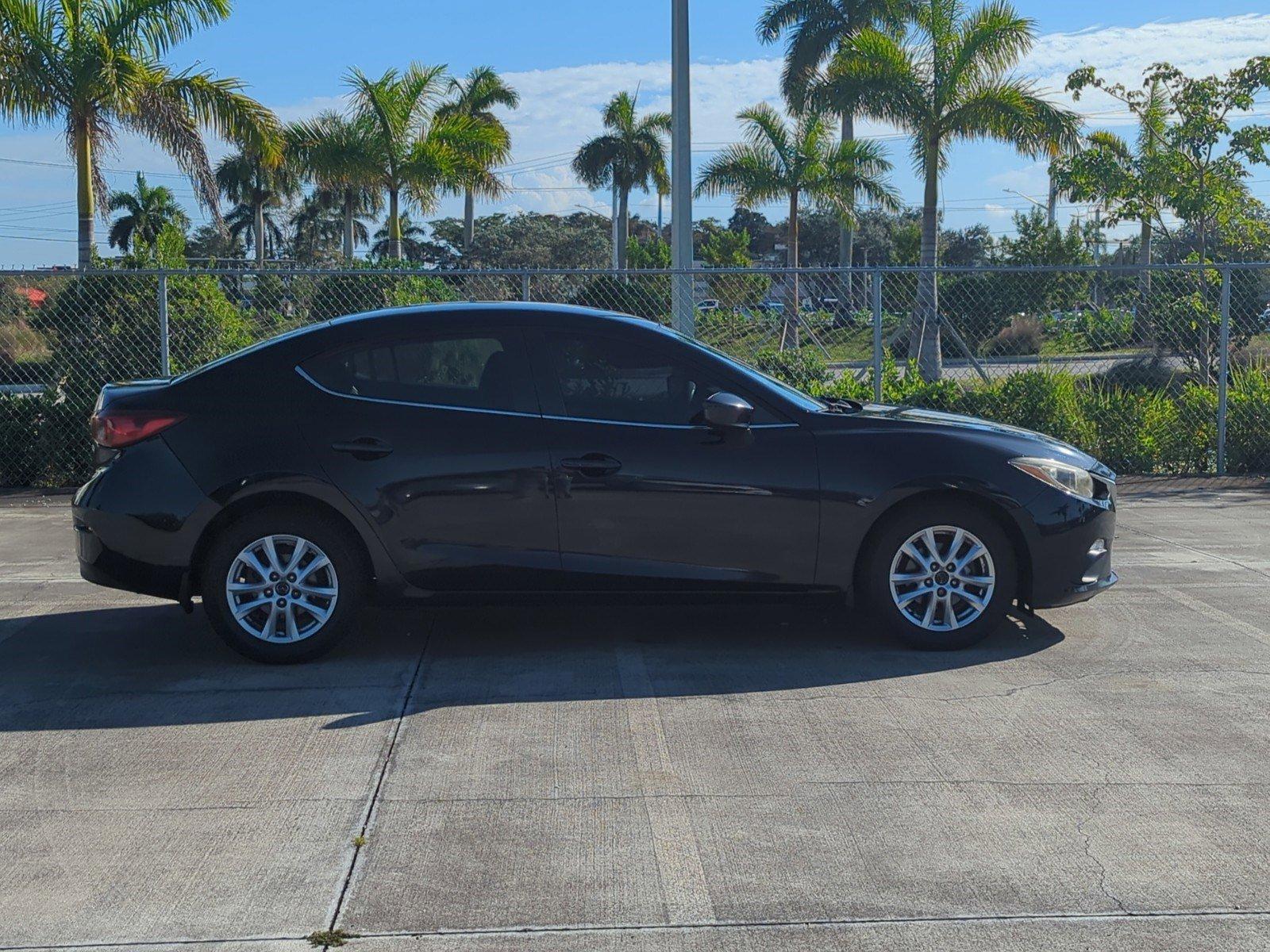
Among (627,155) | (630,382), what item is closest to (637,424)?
(630,382)

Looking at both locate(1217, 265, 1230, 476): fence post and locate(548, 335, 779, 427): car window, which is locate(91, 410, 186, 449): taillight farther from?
locate(1217, 265, 1230, 476): fence post

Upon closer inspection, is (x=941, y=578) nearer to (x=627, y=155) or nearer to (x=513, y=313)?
(x=513, y=313)

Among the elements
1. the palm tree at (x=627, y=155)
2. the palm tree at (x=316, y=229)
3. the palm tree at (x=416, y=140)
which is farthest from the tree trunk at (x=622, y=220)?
the palm tree at (x=316, y=229)

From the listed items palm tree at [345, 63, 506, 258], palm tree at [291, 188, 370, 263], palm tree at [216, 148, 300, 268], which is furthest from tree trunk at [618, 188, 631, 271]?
palm tree at [291, 188, 370, 263]

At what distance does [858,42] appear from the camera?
2431cm

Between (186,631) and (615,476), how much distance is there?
95.9 inches

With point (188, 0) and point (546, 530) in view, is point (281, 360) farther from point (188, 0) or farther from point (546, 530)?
point (188, 0)

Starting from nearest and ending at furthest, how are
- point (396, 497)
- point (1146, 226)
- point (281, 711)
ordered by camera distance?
point (281, 711) < point (396, 497) < point (1146, 226)

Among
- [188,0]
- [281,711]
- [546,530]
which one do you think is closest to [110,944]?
[281,711]

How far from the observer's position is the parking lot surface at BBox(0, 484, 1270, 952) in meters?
3.77

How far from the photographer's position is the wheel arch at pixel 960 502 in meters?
6.37

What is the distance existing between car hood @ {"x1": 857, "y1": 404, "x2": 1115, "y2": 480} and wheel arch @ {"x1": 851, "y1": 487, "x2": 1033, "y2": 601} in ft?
0.92

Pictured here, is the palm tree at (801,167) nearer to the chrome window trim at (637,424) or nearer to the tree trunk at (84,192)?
the tree trunk at (84,192)

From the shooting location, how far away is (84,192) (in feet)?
52.0
